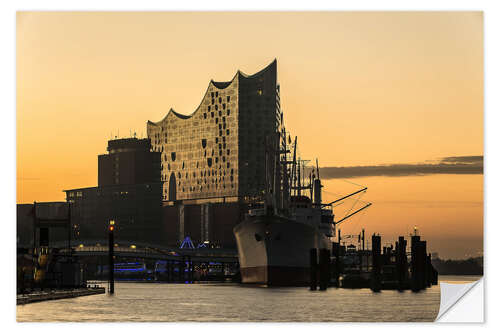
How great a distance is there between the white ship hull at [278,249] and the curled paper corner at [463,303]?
162ft

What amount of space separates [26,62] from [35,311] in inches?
518

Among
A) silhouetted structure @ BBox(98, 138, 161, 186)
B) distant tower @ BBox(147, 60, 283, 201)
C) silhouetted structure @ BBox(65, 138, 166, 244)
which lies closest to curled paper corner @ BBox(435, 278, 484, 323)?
silhouetted structure @ BBox(65, 138, 166, 244)

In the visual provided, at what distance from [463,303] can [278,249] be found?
51319 mm

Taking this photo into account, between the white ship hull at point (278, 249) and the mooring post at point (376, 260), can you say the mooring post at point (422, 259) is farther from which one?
the white ship hull at point (278, 249)

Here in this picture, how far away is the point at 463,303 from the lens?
29.9 m

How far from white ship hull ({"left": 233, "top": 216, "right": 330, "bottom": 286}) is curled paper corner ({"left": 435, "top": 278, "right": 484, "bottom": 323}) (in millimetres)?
49225

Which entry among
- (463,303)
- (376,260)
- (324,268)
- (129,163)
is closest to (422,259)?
(376,260)

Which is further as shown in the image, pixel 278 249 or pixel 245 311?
pixel 278 249

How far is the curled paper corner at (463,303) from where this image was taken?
29109 mm

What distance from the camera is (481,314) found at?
28969 mm

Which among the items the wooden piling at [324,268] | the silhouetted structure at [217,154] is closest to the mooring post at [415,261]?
the wooden piling at [324,268]

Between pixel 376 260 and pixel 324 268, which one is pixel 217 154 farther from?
pixel 376 260

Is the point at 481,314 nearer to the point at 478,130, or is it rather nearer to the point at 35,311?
the point at 478,130
